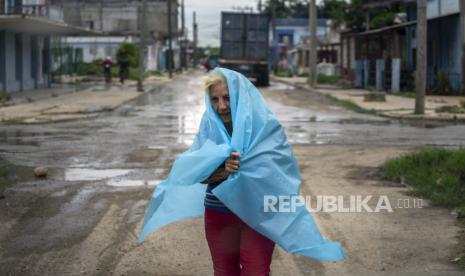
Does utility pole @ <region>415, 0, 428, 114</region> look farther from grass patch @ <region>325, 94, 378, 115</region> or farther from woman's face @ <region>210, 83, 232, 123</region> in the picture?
woman's face @ <region>210, 83, 232, 123</region>

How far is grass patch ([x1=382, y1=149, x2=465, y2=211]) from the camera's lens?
8516 millimetres

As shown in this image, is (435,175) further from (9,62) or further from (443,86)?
(9,62)

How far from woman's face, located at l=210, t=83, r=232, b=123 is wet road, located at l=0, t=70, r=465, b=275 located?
2473 millimetres

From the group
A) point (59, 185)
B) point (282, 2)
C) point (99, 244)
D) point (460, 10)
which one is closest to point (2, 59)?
point (460, 10)

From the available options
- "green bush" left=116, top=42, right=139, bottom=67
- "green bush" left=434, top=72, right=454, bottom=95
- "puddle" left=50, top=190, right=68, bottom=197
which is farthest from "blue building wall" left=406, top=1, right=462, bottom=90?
"green bush" left=116, top=42, right=139, bottom=67

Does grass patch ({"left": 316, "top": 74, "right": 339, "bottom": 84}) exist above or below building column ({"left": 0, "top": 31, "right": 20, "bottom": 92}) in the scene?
below

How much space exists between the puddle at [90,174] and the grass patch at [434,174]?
3706 mm

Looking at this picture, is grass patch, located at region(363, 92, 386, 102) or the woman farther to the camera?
grass patch, located at region(363, 92, 386, 102)

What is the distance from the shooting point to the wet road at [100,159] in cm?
705

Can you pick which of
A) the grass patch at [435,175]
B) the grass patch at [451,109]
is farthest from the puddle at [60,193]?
the grass patch at [451,109]

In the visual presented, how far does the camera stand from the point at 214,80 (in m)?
4.20

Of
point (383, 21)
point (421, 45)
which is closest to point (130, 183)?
point (421, 45)

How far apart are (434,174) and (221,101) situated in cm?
598

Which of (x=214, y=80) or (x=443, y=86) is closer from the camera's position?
(x=214, y=80)
